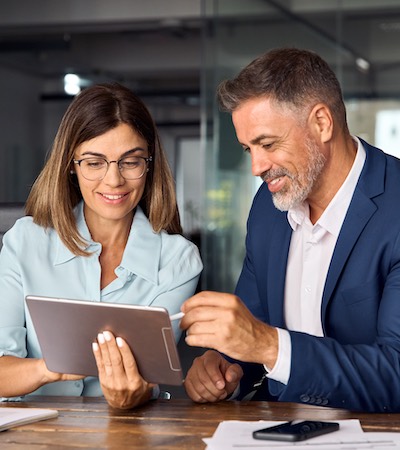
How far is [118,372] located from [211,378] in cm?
28

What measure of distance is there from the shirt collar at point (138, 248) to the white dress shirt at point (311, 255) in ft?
1.27

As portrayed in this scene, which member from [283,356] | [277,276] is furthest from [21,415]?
[277,276]

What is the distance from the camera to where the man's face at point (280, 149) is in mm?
2303

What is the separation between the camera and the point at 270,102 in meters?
2.30

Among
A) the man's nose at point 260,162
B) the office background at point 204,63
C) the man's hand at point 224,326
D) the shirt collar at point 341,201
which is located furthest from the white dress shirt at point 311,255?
the office background at point 204,63

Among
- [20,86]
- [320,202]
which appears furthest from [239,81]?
[20,86]

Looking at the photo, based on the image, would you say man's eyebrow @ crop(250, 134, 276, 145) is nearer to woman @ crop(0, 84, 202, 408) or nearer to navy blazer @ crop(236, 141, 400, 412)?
navy blazer @ crop(236, 141, 400, 412)

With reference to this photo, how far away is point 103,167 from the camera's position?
253 cm

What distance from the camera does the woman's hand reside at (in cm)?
201

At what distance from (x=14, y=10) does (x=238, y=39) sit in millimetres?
3161

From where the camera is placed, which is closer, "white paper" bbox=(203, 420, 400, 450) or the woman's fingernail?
"white paper" bbox=(203, 420, 400, 450)

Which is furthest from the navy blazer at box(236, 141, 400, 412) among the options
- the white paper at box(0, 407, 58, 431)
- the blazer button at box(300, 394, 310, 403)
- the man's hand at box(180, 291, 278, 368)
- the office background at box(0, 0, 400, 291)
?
the office background at box(0, 0, 400, 291)

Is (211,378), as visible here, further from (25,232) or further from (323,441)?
(25,232)

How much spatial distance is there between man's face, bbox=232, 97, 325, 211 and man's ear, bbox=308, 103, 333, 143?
0.09 feet
